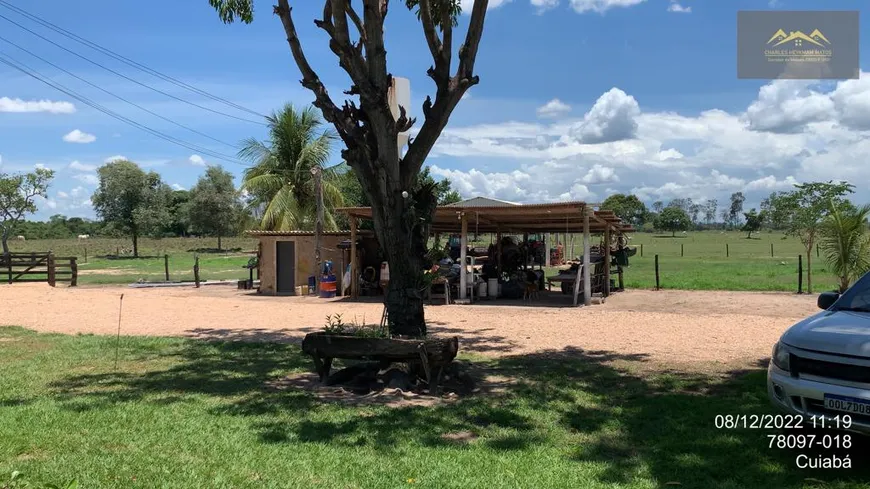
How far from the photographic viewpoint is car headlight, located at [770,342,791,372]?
480 centimetres

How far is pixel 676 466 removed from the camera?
4.76 metres

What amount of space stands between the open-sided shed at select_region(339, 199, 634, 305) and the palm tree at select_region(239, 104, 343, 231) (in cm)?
681

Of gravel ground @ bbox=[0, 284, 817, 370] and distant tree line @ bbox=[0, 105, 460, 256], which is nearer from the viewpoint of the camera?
gravel ground @ bbox=[0, 284, 817, 370]

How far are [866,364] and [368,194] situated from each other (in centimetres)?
536

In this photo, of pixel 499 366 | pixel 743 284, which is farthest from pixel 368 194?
pixel 743 284

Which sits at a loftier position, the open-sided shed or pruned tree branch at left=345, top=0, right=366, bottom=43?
pruned tree branch at left=345, top=0, right=366, bottom=43

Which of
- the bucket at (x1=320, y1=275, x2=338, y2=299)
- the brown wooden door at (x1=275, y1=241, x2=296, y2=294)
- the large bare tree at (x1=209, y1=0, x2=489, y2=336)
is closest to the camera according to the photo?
the large bare tree at (x1=209, y1=0, x2=489, y2=336)

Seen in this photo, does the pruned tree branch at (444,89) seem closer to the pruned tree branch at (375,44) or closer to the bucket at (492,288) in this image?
the pruned tree branch at (375,44)

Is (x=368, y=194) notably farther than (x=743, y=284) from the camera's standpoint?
No

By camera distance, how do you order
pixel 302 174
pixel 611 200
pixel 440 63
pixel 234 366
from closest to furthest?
1. pixel 440 63
2. pixel 234 366
3. pixel 302 174
4. pixel 611 200

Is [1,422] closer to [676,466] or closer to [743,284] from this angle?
[676,466]

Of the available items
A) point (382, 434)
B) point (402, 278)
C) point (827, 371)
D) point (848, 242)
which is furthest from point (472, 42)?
point (848, 242)

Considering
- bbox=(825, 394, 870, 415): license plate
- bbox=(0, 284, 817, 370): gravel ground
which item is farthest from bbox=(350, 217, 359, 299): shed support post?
bbox=(825, 394, 870, 415): license plate

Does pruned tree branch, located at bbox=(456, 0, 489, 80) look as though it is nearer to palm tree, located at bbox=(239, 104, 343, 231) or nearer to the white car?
the white car
